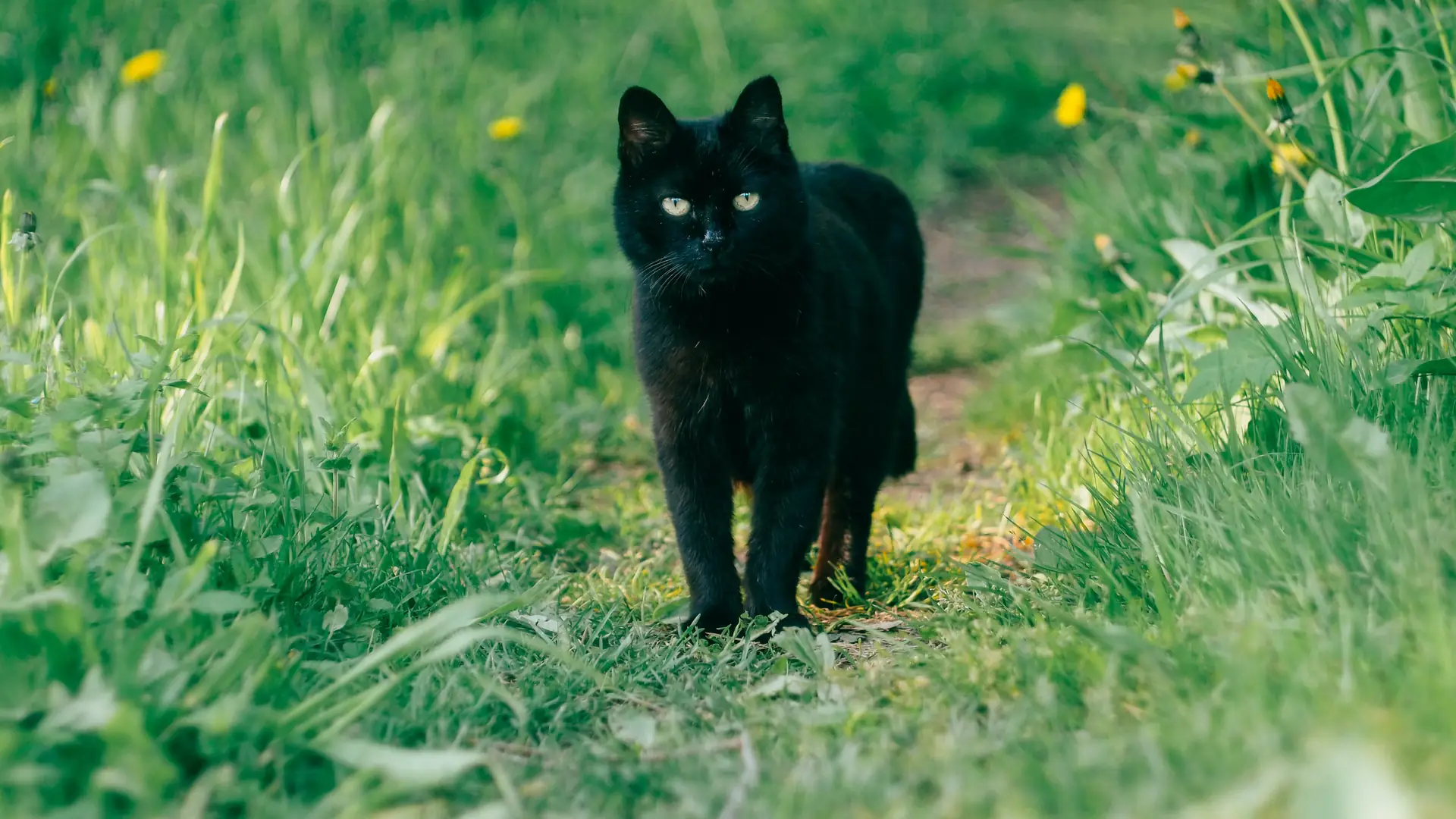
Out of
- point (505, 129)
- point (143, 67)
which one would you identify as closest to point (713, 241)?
point (505, 129)

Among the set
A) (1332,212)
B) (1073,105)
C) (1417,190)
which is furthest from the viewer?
(1073,105)

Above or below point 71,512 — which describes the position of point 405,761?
below

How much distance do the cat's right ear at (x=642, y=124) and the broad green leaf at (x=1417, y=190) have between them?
1.36 metres

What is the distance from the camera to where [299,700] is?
177cm

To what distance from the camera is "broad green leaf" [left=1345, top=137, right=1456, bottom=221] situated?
7.63 ft

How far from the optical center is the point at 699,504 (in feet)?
→ 8.47

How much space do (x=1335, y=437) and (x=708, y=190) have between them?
4.29 feet

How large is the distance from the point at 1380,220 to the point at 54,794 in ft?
9.28

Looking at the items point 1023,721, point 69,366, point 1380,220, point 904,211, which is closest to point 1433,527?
point 1023,721

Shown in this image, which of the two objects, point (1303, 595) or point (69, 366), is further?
point (69, 366)

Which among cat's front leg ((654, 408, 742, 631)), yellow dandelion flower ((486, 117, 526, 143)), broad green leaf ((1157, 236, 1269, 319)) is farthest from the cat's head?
yellow dandelion flower ((486, 117, 526, 143))

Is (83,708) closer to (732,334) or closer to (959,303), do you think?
(732,334)

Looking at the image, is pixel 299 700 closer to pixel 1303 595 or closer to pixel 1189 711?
pixel 1189 711

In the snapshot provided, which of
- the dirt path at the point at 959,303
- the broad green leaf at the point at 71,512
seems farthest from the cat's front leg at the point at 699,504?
the broad green leaf at the point at 71,512
